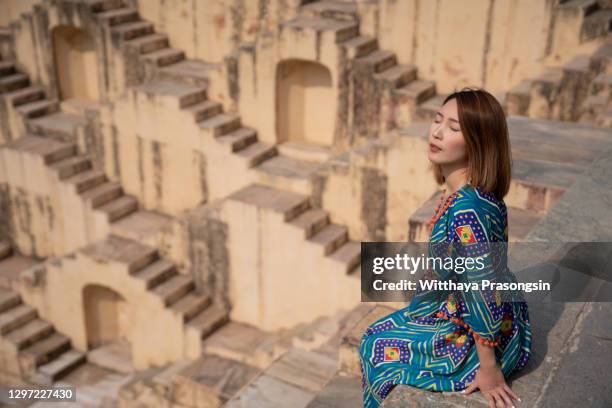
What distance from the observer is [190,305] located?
9961 millimetres

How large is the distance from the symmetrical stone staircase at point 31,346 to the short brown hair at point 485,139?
30.3ft

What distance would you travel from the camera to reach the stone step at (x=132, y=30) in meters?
12.5

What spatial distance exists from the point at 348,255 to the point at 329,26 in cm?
328

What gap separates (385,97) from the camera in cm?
990

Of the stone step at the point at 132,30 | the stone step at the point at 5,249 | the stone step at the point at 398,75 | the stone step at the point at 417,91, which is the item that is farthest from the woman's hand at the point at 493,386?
the stone step at the point at 5,249

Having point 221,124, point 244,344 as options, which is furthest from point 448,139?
point 221,124

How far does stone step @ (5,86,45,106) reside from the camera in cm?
1320

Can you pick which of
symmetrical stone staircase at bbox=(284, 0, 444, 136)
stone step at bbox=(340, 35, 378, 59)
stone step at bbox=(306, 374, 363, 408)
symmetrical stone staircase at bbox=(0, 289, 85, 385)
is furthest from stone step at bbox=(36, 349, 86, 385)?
stone step at bbox=(306, 374, 363, 408)

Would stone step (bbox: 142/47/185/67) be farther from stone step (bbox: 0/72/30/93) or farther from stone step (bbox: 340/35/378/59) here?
stone step (bbox: 340/35/378/59)

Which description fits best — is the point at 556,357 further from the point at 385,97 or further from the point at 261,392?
the point at 385,97

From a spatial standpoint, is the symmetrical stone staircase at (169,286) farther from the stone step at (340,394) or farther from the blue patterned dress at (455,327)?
the blue patterned dress at (455,327)

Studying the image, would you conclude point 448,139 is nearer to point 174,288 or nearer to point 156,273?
point 174,288

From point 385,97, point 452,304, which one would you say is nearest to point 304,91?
point 385,97

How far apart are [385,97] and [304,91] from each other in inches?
66.9
